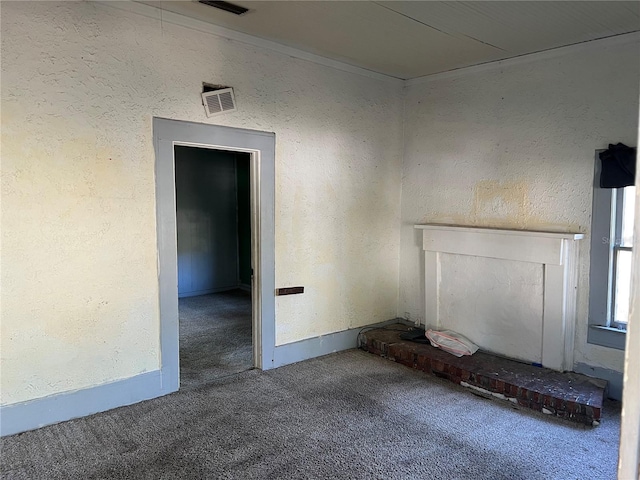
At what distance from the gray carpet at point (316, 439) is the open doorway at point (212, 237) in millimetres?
2239

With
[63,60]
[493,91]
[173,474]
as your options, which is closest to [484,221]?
[493,91]

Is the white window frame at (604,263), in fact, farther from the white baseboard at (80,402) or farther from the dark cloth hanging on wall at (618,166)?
the white baseboard at (80,402)

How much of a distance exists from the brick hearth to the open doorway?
2109 mm

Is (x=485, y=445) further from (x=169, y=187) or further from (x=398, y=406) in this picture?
(x=169, y=187)

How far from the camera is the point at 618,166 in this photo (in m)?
3.37

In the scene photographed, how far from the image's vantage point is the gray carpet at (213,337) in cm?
397

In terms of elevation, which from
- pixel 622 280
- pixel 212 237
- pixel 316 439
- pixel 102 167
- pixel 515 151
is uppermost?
pixel 515 151

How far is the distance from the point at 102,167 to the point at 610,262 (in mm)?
3776

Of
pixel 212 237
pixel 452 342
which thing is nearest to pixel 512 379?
pixel 452 342

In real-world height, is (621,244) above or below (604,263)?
above

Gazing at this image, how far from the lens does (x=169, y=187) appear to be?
3.36 metres

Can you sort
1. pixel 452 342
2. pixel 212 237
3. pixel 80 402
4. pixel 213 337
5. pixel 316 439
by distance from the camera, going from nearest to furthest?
pixel 316 439, pixel 80 402, pixel 452 342, pixel 213 337, pixel 212 237

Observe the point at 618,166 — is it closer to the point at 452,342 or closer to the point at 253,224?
the point at 452,342

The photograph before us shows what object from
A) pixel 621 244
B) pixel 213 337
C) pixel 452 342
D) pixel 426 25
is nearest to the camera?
pixel 426 25
